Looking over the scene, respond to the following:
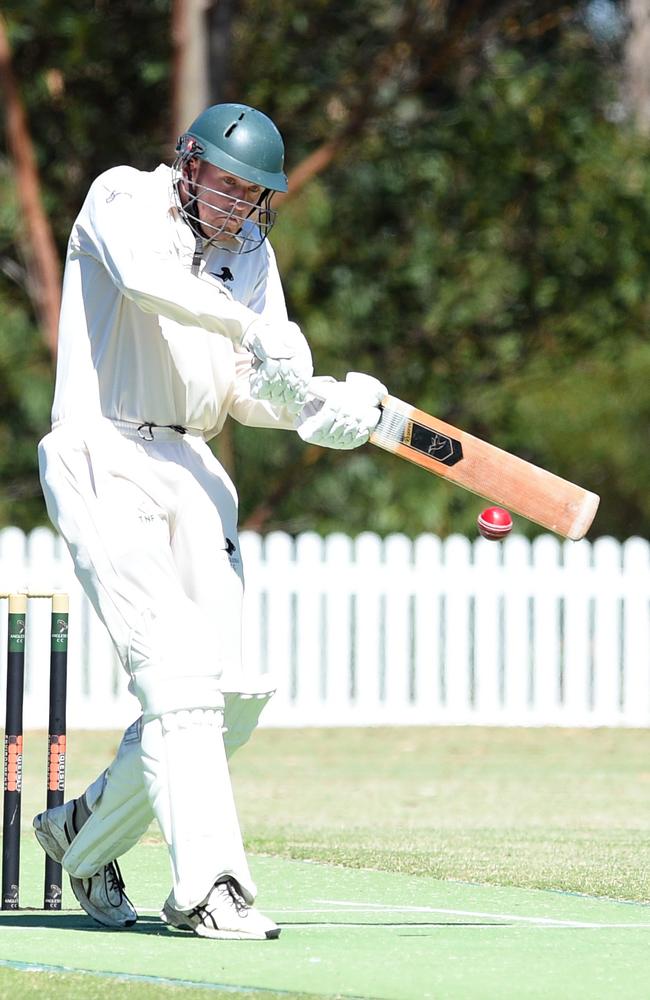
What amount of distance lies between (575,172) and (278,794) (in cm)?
907

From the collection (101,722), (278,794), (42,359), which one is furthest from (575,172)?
(278,794)

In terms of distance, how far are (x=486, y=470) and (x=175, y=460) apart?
0.79 metres

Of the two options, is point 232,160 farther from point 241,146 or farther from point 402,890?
point 402,890

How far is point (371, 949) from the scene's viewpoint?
4582 millimetres

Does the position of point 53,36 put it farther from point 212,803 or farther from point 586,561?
point 212,803

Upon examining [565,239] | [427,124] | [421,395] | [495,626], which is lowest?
[495,626]

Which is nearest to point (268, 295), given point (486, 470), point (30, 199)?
point (486, 470)

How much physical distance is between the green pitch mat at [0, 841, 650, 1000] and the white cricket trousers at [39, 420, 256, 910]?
0.90 feet

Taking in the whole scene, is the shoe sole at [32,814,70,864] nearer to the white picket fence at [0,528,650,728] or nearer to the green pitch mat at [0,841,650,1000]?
the green pitch mat at [0,841,650,1000]

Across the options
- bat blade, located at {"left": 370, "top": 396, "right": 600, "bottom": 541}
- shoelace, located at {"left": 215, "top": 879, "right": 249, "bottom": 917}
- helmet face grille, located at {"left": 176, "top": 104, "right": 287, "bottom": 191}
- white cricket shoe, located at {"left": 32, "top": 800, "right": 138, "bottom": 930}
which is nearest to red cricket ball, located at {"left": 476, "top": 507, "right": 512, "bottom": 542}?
bat blade, located at {"left": 370, "top": 396, "right": 600, "bottom": 541}

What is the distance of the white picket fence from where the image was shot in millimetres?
13367

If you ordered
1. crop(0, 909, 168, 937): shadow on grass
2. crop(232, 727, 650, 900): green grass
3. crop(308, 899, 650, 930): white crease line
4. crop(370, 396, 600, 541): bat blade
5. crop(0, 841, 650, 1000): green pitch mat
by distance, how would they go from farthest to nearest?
crop(232, 727, 650, 900): green grass
crop(308, 899, 650, 930): white crease line
crop(0, 909, 168, 937): shadow on grass
crop(370, 396, 600, 541): bat blade
crop(0, 841, 650, 1000): green pitch mat

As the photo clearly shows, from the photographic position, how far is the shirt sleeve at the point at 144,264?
4664 mm

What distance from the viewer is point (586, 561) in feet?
44.2
